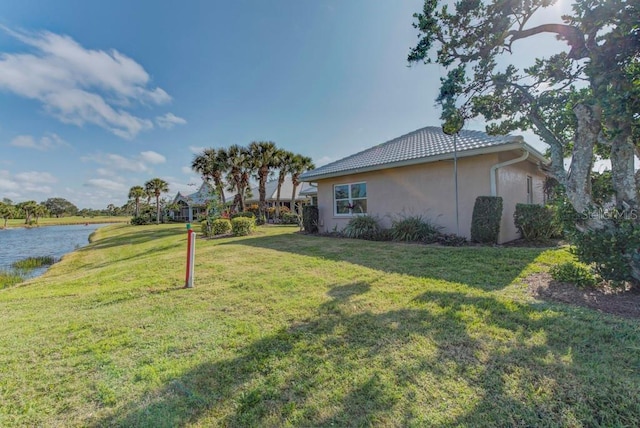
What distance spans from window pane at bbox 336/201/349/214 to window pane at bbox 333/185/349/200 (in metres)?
0.26

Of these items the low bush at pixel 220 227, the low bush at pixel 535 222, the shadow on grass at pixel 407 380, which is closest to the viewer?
the shadow on grass at pixel 407 380

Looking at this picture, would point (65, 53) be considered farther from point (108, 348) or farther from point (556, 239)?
point (556, 239)

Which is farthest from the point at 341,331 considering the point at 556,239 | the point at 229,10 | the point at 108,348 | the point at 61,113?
the point at 61,113

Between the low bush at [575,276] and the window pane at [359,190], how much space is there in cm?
787

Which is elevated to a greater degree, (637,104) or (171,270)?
(637,104)

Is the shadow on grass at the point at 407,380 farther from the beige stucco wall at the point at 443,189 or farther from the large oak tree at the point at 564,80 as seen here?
the beige stucco wall at the point at 443,189

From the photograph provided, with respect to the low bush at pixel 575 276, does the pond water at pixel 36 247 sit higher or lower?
lower

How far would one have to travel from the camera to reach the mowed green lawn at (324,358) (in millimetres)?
2045

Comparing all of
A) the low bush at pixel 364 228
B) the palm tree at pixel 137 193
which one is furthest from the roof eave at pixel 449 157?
the palm tree at pixel 137 193

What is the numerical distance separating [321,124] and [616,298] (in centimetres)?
1633

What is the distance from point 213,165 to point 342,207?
19140 mm

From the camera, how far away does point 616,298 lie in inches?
157

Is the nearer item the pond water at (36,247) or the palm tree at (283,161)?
the pond water at (36,247)

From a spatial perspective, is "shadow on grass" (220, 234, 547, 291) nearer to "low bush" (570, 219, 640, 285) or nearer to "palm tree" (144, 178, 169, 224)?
"low bush" (570, 219, 640, 285)
